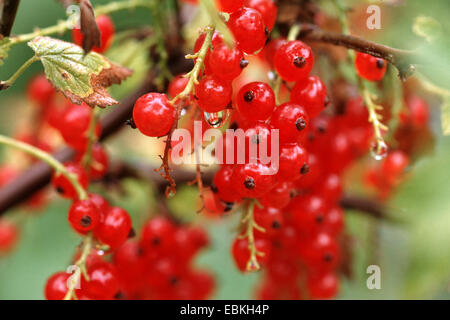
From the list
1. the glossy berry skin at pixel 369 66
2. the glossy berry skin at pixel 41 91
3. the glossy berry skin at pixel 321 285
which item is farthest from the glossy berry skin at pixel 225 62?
the glossy berry skin at pixel 41 91

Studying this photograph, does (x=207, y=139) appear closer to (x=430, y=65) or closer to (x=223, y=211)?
(x=223, y=211)

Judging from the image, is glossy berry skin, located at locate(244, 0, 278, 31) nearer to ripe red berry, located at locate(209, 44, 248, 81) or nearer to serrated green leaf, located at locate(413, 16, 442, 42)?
ripe red berry, located at locate(209, 44, 248, 81)

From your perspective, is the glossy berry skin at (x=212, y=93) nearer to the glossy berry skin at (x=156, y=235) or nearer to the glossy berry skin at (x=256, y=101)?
the glossy berry skin at (x=256, y=101)

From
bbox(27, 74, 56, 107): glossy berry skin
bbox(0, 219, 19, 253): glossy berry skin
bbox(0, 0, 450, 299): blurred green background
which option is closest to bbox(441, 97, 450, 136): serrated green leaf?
bbox(0, 0, 450, 299): blurred green background

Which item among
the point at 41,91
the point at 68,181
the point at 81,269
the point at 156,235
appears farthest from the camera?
the point at 41,91

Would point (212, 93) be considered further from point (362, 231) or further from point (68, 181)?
point (362, 231)

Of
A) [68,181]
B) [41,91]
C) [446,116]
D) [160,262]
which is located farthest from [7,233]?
[446,116]
